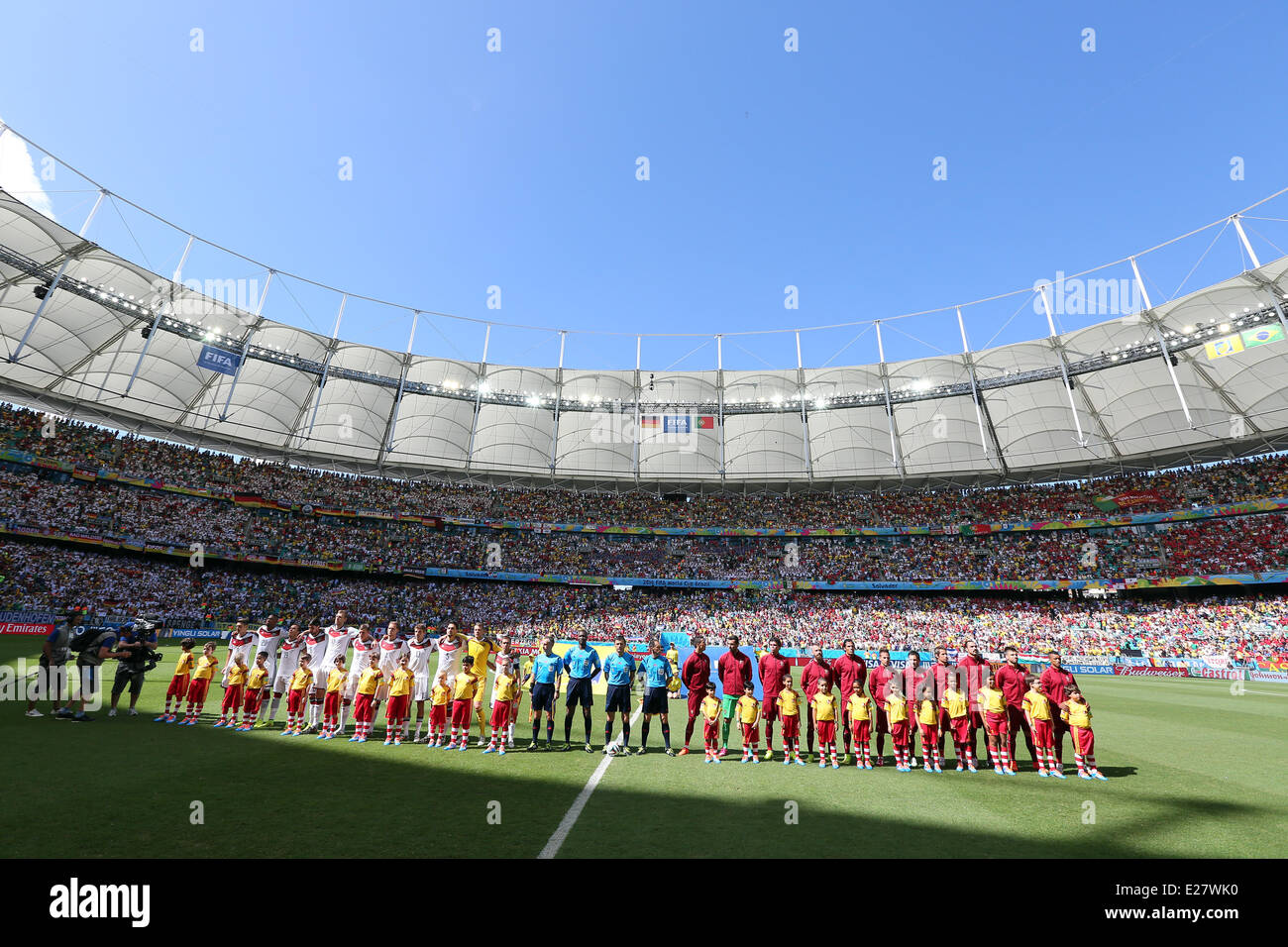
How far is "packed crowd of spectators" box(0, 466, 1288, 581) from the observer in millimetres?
35219

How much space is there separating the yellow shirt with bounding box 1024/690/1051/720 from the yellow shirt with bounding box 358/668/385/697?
423 inches

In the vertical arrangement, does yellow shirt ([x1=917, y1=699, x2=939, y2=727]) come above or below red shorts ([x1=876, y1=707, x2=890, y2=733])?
above

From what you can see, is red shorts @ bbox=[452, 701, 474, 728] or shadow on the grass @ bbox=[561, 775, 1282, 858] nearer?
shadow on the grass @ bbox=[561, 775, 1282, 858]

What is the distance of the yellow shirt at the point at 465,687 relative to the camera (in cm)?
980

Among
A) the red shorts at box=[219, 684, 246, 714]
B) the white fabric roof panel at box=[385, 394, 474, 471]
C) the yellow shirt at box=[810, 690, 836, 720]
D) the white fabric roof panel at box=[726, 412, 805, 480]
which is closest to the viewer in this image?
the yellow shirt at box=[810, 690, 836, 720]

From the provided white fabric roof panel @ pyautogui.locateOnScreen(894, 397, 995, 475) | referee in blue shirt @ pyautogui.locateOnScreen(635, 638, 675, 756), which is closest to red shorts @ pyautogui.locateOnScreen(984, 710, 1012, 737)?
referee in blue shirt @ pyautogui.locateOnScreen(635, 638, 675, 756)

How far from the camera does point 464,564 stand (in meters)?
44.7

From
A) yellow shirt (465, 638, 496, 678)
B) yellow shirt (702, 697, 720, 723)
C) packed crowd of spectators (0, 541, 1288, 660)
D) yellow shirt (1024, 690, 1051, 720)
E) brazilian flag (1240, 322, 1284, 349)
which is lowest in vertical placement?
yellow shirt (702, 697, 720, 723)

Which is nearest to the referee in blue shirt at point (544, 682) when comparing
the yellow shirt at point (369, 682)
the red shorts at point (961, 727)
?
the yellow shirt at point (369, 682)

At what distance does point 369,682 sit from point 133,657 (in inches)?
200

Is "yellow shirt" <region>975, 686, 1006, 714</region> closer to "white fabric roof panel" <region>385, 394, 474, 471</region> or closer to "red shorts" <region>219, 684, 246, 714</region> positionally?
"red shorts" <region>219, 684, 246, 714</region>

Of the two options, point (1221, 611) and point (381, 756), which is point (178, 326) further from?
point (1221, 611)
